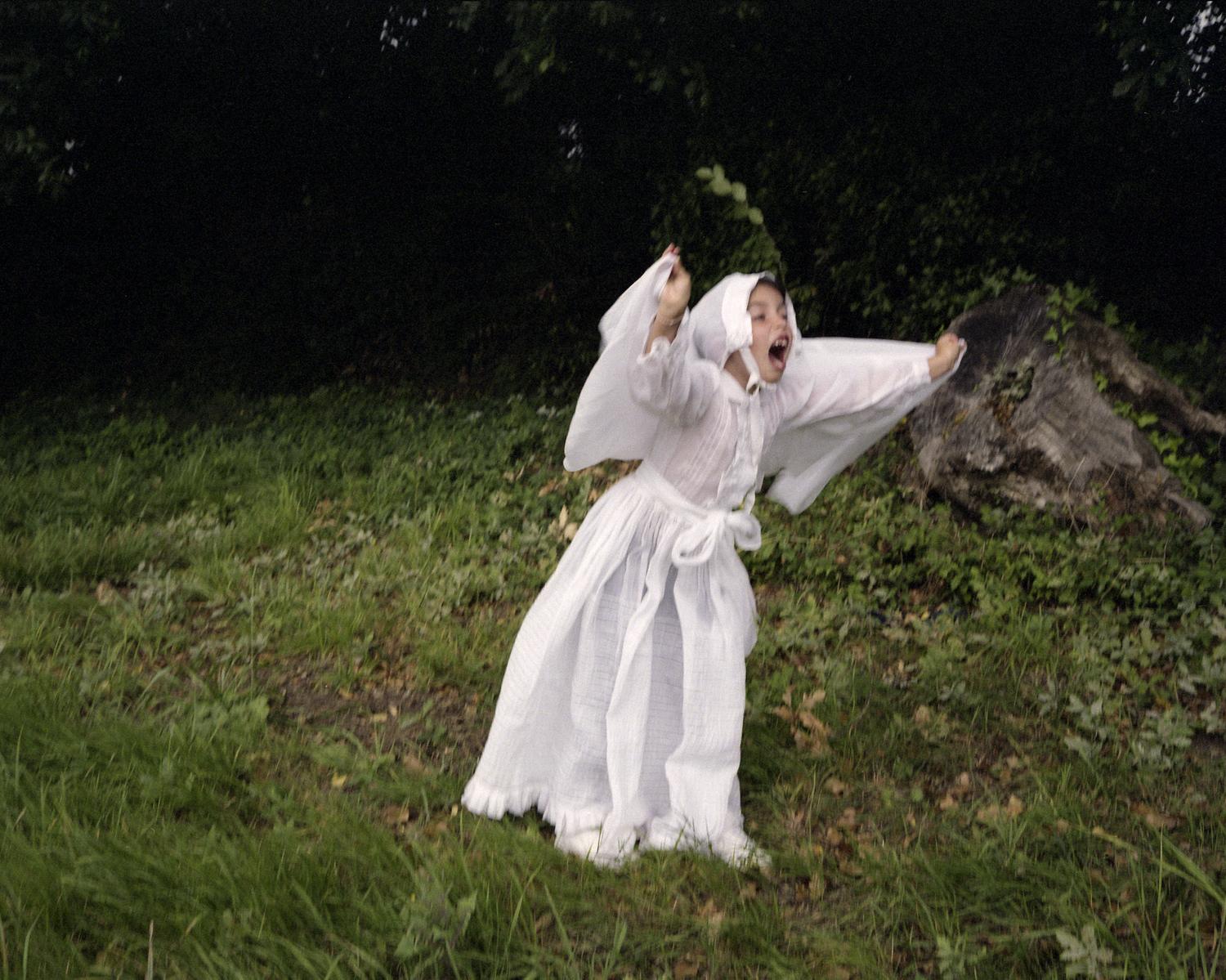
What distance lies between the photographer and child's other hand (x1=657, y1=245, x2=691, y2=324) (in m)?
2.74

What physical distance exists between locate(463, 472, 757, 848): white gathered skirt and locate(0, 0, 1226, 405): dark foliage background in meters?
3.76

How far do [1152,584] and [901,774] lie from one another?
1713 millimetres

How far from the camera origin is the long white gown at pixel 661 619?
10.4ft

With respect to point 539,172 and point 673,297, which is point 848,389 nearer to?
point 673,297

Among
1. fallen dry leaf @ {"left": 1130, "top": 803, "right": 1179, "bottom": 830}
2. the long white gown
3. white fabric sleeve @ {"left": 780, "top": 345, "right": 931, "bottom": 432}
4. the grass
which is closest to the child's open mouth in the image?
the long white gown

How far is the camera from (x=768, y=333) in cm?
312

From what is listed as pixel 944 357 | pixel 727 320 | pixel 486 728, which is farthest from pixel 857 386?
pixel 486 728

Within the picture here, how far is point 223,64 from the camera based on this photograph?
977cm

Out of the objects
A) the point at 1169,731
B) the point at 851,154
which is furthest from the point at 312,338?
the point at 1169,731

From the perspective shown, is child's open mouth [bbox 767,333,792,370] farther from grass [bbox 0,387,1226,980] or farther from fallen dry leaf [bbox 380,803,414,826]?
fallen dry leaf [bbox 380,803,414,826]

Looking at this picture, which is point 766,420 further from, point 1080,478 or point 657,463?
point 1080,478

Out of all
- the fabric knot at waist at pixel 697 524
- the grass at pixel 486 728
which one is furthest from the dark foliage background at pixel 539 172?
the fabric knot at waist at pixel 697 524

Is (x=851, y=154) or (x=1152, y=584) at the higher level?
(x=851, y=154)

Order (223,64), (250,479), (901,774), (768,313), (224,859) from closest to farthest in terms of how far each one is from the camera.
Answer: (224,859)
(768,313)
(901,774)
(250,479)
(223,64)
